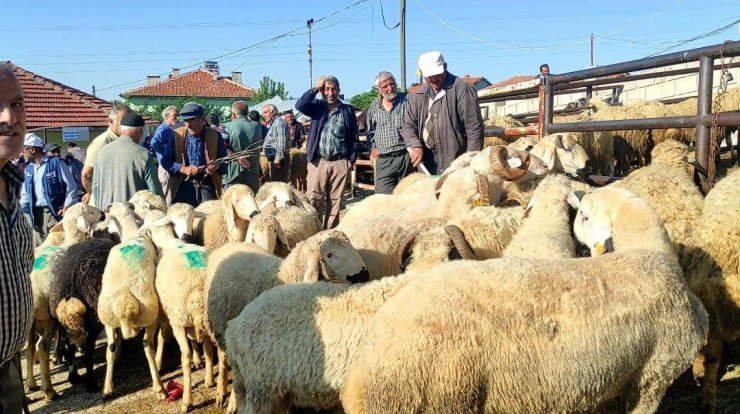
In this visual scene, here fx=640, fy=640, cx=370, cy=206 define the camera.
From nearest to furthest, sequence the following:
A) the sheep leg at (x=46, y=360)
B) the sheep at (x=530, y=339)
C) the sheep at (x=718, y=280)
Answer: the sheep at (x=530, y=339) < the sheep at (x=718, y=280) < the sheep leg at (x=46, y=360)

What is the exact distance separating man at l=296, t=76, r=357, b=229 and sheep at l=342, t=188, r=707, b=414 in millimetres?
4938

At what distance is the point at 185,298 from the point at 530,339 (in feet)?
10.6

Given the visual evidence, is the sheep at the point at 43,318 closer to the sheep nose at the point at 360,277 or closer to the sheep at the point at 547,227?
the sheep nose at the point at 360,277

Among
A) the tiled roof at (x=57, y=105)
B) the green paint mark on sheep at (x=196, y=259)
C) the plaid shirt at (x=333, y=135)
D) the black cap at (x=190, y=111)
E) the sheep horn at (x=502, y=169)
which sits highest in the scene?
the tiled roof at (x=57, y=105)

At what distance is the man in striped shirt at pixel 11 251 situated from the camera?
2.14 m

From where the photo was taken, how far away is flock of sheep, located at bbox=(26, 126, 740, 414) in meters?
2.71

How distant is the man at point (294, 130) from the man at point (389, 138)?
8196mm

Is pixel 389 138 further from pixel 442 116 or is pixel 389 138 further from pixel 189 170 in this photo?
pixel 189 170

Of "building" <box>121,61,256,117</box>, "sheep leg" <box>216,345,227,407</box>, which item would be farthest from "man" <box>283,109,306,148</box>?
"building" <box>121,61,256,117</box>

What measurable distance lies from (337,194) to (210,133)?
1.78 metres

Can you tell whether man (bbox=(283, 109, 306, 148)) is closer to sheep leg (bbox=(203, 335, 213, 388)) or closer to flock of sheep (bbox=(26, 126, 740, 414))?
flock of sheep (bbox=(26, 126, 740, 414))

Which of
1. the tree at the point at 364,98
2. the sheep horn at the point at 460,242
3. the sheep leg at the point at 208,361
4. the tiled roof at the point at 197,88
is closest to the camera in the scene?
the sheep horn at the point at 460,242

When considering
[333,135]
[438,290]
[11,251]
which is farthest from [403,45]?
[11,251]

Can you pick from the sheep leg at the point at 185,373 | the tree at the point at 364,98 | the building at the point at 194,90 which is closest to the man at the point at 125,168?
the sheep leg at the point at 185,373
